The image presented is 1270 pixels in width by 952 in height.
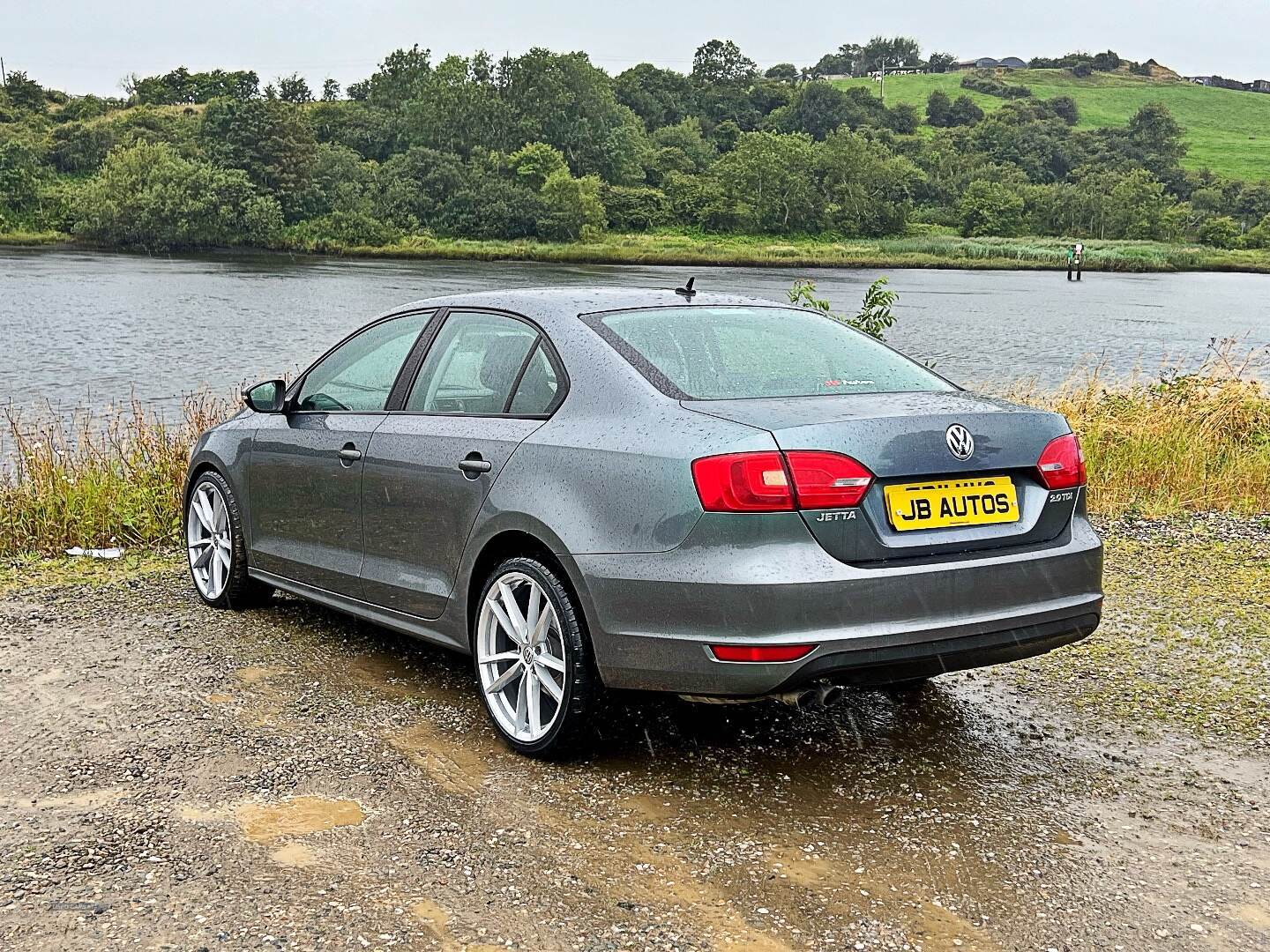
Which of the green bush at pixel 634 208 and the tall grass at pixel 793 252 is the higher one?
the green bush at pixel 634 208

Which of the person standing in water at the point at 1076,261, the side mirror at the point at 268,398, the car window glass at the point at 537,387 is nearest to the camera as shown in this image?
the car window glass at the point at 537,387

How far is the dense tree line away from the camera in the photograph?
10038 cm

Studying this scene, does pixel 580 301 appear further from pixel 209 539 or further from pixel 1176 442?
pixel 1176 442

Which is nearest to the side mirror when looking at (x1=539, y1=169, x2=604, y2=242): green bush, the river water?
the river water

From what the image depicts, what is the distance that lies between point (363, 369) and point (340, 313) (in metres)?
42.0

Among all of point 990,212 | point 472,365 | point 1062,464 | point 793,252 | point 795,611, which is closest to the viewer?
point 795,611

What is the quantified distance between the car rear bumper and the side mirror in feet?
7.78

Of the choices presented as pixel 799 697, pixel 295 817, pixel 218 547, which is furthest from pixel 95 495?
pixel 799 697

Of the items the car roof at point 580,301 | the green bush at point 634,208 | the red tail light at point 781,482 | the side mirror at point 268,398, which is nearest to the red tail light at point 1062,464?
the red tail light at point 781,482

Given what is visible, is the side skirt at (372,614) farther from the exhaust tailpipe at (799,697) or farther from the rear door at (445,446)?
the exhaust tailpipe at (799,697)

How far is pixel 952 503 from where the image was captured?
12.8 ft

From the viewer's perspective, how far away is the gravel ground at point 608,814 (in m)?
3.25

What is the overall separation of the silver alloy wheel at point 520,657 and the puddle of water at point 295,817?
26.3 inches

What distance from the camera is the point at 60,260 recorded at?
78.4 metres
